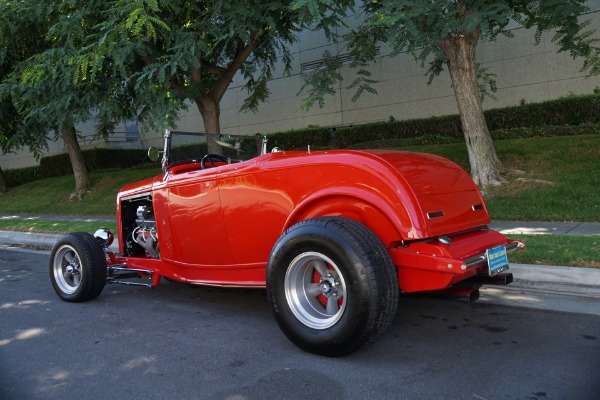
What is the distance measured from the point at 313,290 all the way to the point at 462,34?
7.11 m

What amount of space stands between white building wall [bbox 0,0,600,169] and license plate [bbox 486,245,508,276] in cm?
887

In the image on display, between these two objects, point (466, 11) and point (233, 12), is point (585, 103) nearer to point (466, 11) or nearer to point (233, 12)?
point (466, 11)

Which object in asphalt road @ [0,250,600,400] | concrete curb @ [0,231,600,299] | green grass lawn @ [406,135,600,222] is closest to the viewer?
asphalt road @ [0,250,600,400]

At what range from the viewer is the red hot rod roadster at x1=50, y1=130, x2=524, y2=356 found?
3348 mm

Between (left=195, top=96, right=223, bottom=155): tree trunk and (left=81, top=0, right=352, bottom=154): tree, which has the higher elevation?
(left=81, top=0, right=352, bottom=154): tree

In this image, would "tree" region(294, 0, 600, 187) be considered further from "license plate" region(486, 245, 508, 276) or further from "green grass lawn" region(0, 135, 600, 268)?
"license plate" region(486, 245, 508, 276)

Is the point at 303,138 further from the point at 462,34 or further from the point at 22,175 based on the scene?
the point at 22,175

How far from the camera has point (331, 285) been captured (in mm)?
3639

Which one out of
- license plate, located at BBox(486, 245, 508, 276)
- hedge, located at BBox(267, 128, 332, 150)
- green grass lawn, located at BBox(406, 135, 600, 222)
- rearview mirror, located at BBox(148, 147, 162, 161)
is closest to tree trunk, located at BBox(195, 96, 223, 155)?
hedge, located at BBox(267, 128, 332, 150)

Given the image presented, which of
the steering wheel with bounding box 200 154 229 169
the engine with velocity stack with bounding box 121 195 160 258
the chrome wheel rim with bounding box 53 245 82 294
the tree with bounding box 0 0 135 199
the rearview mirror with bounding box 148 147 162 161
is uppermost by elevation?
the tree with bounding box 0 0 135 199

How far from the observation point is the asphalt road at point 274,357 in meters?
3.08

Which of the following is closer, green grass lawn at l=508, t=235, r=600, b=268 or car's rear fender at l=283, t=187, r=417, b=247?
car's rear fender at l=283, t=187, r=417, b=247

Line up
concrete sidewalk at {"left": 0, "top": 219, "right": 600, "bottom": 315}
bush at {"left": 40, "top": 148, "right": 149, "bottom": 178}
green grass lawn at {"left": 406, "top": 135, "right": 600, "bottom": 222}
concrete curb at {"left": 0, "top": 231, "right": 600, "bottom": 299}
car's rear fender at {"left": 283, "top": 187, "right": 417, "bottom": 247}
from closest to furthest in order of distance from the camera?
1. car's rear fender at {"left": 283, "top": 187, "right": 417, "bottom": 247}
2. concrete sidewalk at {"left": 0, "top": 219, "right": 600, "bottom": 315}
3. concrete curb at {"left": 0, "top": 231, "right": 600, "bottom": 299}
4. green grass lawn at {"left": 406, "top": 135, "right": 600, "bottom": 222}
5. bush at {"left": 40, "top": 148, "right": 149, "bottom": 178}

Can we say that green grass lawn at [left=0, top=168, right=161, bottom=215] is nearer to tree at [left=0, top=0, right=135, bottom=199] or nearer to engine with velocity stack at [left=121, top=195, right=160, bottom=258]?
tree at [left=0, top=0, right=135, bottom=199]
